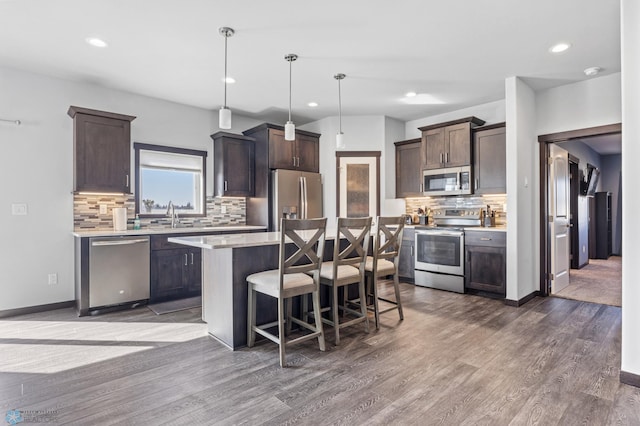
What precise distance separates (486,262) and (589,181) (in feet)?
15.0

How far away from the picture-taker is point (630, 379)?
2.20 meters

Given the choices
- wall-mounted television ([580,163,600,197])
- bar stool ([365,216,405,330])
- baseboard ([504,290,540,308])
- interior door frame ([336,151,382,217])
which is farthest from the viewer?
wall-mounted television ([580,163,600,197])

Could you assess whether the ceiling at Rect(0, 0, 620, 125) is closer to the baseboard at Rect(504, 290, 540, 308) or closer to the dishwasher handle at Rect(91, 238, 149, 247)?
the dishwasher handle at Rect(91, 238, 149, 247)

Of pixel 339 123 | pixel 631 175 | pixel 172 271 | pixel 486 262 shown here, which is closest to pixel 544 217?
pixel 486 262

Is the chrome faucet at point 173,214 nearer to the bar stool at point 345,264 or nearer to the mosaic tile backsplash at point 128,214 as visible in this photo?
the mosaic tile backsplash at point 128,214

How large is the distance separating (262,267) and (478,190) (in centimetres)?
337

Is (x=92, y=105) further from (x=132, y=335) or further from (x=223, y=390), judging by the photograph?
(x=223, y=390)

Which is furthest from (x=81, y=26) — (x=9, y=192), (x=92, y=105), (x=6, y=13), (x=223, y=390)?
(x=223, y=390)

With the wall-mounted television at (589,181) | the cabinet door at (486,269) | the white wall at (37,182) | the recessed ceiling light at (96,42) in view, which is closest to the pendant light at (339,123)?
the cabinet door at (486,269)

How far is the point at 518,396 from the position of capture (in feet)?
6.81

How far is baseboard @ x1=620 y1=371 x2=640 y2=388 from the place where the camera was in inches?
85.6

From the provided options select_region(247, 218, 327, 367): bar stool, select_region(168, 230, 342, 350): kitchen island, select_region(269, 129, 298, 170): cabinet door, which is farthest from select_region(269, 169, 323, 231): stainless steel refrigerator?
select_region(247, 218, 327, 367): bar stool

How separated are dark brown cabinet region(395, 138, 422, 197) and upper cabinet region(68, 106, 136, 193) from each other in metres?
3.99

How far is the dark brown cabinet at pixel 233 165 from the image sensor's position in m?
5.16
